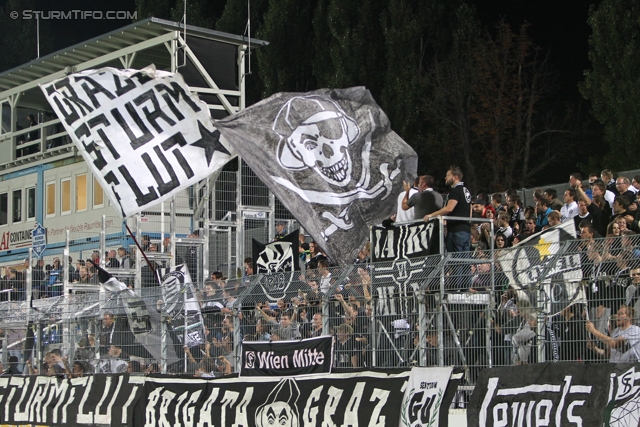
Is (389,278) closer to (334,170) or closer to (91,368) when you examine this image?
(334,170)

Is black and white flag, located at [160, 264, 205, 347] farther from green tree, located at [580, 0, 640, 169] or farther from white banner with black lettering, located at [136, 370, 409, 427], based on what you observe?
green tree, located at [580, 0, 640, 169]

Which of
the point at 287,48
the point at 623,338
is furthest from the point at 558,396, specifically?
the point at 287,48

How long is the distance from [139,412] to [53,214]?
Answer: 2031 centimetres

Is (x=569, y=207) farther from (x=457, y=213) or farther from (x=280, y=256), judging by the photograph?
(x=280, y=256)

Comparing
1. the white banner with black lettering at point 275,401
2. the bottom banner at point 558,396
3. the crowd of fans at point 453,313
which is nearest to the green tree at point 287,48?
the crowd of fans at point 453,313

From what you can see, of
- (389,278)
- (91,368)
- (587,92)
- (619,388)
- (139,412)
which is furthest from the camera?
(587,92)

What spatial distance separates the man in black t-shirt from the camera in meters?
12.3

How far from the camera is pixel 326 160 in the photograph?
1371 cm

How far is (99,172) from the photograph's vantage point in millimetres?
13648

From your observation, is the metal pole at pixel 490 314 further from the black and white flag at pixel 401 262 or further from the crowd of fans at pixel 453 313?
the black and white flag at pixel 401 262

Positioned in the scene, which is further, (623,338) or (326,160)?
(326,160)

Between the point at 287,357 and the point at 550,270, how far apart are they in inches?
149

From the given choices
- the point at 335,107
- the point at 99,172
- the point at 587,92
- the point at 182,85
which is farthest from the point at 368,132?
the point at 587,92

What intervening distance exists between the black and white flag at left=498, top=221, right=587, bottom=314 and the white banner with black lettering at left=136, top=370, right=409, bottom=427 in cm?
169
